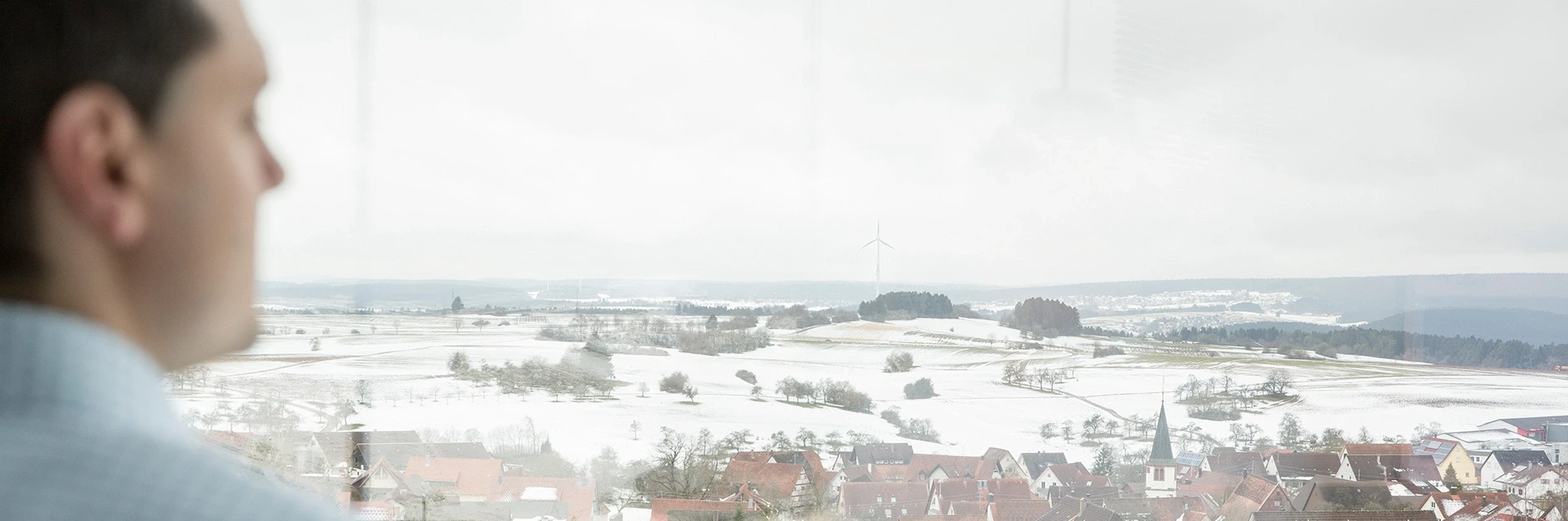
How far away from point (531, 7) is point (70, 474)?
198 centimetres

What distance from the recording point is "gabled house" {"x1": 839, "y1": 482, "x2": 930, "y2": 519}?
1.90 m

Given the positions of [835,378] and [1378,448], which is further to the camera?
[835,378]

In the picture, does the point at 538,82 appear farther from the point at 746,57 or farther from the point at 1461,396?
the point at 1461,396

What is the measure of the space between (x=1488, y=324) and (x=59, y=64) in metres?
2.26

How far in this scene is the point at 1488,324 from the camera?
1872mm

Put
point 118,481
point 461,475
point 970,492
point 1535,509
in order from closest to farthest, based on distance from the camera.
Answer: point 118,481, point 1535,509, point 970,492, point 461,475

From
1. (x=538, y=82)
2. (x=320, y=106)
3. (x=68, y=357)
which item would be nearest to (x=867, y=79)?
(x=538, y=82)

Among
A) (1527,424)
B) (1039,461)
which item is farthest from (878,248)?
(1527,424)

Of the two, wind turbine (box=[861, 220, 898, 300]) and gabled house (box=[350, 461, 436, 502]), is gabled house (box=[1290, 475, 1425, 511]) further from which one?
gabled house (box=[350, 461, 436, 502])

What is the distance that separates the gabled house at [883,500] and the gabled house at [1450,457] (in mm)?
923

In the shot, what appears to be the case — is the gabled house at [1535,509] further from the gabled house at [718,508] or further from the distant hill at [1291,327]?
the gabled house at [718,508]

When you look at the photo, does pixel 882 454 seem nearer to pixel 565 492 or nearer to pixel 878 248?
pixel 878 248

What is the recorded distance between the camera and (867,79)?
1951 millimetres

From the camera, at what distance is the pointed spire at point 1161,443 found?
6.07 ft
